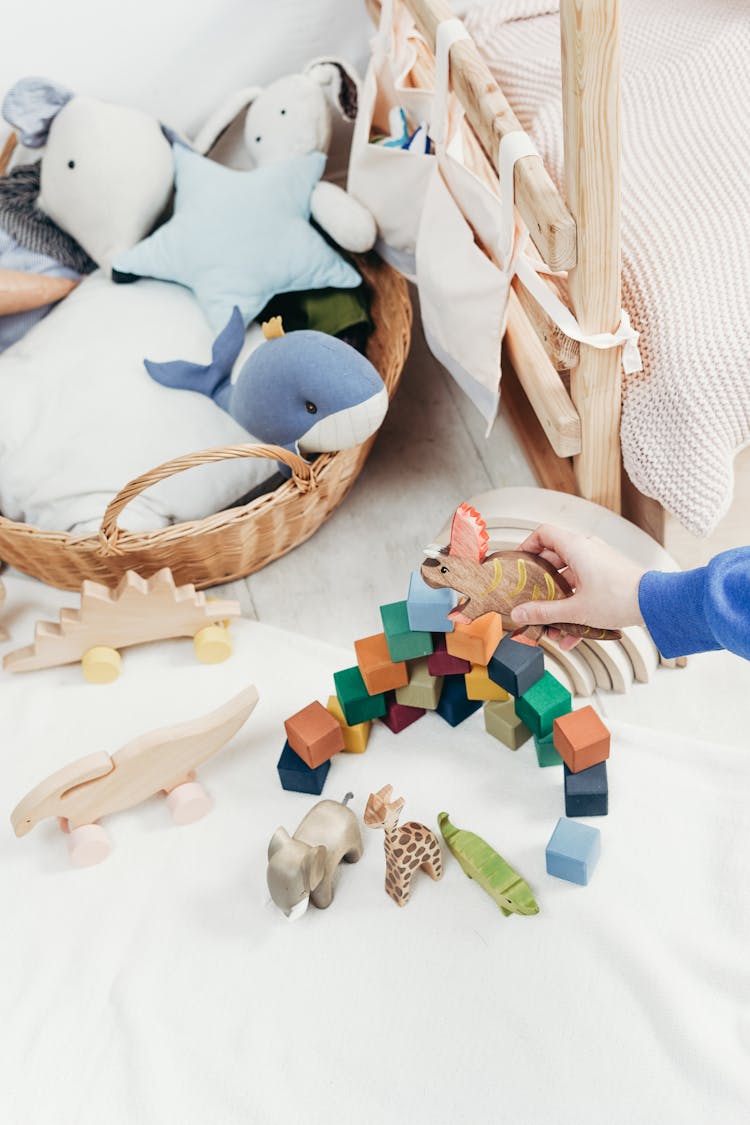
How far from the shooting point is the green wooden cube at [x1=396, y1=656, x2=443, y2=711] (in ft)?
3.50

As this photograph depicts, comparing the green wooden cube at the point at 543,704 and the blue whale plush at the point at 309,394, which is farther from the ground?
the blue whale plush at the point at 309,394

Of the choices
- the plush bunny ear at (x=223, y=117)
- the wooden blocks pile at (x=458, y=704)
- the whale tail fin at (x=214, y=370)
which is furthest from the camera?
the plush bunny ear at (x=223, y=117)

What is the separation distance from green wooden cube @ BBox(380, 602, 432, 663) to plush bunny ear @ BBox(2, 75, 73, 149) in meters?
0.91

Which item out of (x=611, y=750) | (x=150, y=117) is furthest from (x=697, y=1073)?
(x=150, y=117)

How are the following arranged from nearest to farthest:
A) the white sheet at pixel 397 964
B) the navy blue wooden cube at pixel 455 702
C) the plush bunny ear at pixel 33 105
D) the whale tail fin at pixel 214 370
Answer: the white sheet at pixel 397 964 < the navy blue wooden cube at pixel 455 702 < the whale tail fin at pixel 214 370 < the plush bunny ear at pixel 33 105

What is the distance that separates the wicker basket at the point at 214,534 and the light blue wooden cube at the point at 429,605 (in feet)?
0.81

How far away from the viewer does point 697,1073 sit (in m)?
0.85

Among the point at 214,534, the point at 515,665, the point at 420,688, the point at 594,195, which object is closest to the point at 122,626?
the point at 214,534

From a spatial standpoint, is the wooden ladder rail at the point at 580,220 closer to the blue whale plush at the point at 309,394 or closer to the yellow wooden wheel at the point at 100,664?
the blue whale plush at the point at 309,394

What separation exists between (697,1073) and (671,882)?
17cm

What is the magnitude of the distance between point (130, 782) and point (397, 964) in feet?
1.04

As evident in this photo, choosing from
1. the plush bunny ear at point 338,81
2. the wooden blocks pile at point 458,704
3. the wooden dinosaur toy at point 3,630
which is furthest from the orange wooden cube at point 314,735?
the plush bunny ear at point 338,81

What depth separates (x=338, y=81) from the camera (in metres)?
1.47

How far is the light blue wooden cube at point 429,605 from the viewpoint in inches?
37.8
